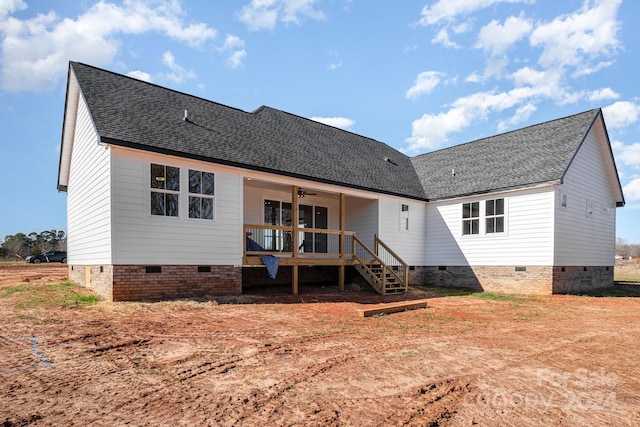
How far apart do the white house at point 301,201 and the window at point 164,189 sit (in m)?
0.04

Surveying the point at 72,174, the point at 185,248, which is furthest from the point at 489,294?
the point at 72,174

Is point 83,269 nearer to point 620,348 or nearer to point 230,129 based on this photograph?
point 230,129

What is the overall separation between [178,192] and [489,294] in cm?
1254

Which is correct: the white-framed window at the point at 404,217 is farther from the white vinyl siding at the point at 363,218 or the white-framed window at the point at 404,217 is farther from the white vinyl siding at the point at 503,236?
the white vinyl siding at the point at 363,218

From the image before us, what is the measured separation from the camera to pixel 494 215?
17.0 m

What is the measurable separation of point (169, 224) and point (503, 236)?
13010 millimetres

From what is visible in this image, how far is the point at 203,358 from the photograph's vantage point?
5.71 meters

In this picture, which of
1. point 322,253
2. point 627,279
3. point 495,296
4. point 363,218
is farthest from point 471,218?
point 627,279

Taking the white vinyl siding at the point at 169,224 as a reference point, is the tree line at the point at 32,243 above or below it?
below

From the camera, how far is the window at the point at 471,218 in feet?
57.8

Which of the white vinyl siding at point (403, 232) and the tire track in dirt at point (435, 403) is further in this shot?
the white vinyl siding at point (403, 232)

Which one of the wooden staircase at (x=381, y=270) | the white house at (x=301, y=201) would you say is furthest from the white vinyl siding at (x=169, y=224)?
the wooden staircase at (x=381, y=270)

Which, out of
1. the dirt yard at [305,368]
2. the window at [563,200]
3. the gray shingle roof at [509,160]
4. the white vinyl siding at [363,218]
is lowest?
the dirt yard at [305,368]

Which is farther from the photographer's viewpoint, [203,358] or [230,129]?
[230,129]
